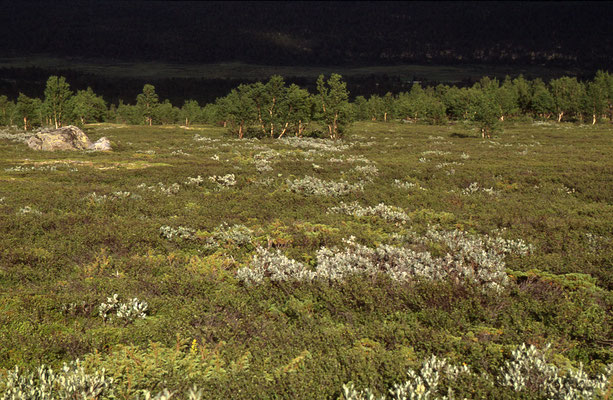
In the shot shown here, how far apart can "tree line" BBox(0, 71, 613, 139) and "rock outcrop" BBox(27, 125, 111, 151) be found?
23.0m

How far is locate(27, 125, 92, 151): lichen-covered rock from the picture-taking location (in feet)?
130

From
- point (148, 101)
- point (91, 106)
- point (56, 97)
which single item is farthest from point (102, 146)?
point (91, 106)

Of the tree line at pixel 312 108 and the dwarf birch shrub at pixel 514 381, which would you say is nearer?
the dwarf birch shrub at pixel 514 381

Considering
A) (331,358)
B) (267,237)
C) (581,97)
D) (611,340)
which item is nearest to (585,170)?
(611,340)

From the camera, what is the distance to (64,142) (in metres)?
40.2

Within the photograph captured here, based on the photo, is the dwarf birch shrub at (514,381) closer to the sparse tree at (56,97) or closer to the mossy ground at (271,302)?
the mossy ground at (271,302)

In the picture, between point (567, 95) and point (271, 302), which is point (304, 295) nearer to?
point (271, 302)

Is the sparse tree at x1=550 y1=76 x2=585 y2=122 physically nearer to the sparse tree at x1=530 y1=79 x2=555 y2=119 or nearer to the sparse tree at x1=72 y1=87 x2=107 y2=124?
the sparse tree at x1=530 y1=79 x2=555 y2=119

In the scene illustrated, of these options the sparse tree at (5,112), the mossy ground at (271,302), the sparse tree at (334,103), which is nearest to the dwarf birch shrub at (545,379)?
the mossy ground at (271,302)

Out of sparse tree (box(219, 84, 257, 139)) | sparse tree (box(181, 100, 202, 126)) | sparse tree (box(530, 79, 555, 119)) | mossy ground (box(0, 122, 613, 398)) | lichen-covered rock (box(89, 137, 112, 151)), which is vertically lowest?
mossy ground (box(0, 122, 613, 398))

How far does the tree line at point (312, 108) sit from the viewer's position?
55281 millimetres

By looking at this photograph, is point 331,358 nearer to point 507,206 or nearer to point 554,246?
point 554,246

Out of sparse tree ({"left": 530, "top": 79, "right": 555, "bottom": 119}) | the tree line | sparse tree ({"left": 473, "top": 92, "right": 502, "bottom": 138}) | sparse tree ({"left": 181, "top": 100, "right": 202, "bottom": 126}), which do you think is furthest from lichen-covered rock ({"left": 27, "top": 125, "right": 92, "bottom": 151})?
sparse tree ({"left": 530, "top": 79, "right": 555, "bottom": 119})

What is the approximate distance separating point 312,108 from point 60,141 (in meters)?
36.3
